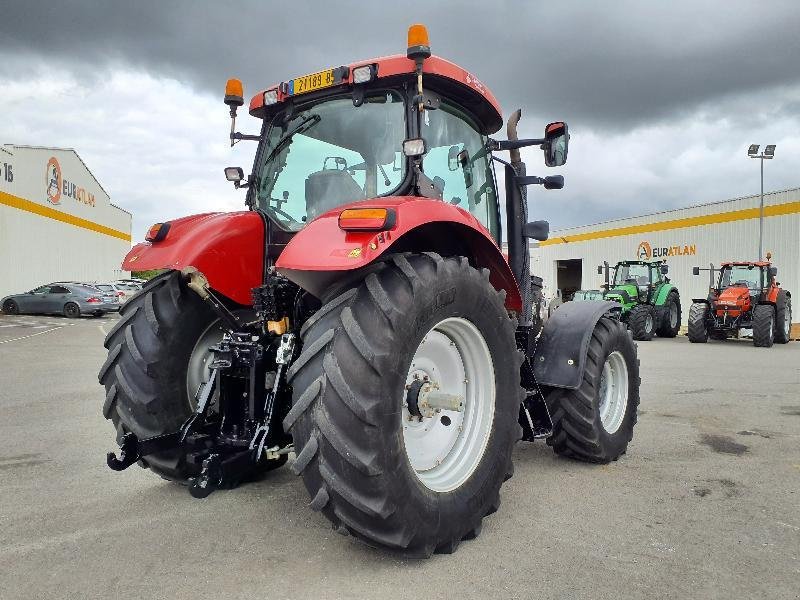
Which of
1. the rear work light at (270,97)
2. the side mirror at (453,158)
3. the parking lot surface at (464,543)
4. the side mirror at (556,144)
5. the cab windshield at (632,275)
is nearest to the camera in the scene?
the parking lot surface at (464,543)

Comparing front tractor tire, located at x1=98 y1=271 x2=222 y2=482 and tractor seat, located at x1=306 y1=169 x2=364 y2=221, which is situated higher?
tractor seat, located at x1=306 y1=169 x2=364 y2=221

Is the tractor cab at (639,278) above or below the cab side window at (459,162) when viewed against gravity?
below

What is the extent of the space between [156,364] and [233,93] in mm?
1876

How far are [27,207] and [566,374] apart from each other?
30.5 m

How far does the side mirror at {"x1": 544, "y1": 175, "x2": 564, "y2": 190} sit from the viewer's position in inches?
166

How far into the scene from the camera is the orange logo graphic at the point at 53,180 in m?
30.5

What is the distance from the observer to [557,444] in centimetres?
430

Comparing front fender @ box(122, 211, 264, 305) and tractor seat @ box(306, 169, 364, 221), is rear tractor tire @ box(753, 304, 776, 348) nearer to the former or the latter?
tractor seat @ box(306, 169, 364, 221)

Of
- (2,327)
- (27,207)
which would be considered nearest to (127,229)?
(27,207)

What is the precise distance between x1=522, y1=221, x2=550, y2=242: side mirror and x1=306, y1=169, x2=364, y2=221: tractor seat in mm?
1437

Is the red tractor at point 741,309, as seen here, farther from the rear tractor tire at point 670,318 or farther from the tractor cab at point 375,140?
the tractor cab at point 375,140

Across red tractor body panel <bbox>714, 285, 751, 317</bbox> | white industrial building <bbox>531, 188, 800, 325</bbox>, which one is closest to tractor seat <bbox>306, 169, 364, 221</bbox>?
red tractor body panel <bbox>714, 285, 751, 317</bbox>

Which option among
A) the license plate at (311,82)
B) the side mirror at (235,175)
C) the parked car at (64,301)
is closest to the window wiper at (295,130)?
the license plate at (311,82)

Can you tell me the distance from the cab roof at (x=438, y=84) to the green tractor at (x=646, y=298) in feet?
46.6
